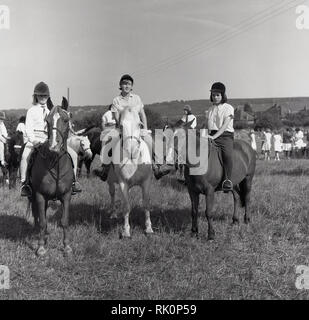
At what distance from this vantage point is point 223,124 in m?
8.22

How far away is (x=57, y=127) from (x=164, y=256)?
8.98ft

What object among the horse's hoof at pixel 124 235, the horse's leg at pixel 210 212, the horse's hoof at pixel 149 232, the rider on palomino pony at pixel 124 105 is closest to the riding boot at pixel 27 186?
the rider on palomino pony at pixel 124 105

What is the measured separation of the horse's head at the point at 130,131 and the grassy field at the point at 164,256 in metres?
1.69

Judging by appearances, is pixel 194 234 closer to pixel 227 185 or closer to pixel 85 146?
pixel 227 185

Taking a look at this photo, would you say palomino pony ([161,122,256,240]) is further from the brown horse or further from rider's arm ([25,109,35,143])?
rider's arm ([25,109,35,143])

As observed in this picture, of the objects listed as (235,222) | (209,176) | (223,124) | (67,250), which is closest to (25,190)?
(67,250)

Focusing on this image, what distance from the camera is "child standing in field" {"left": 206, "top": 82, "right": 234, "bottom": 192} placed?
26.7 feet

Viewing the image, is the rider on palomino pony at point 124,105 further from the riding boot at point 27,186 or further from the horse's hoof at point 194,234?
the horse's hoof at point 194,234

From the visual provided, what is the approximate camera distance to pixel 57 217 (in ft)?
31.9

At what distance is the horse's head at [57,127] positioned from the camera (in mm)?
6496

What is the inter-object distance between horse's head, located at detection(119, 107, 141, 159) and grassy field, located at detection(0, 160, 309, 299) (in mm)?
Result: 1687

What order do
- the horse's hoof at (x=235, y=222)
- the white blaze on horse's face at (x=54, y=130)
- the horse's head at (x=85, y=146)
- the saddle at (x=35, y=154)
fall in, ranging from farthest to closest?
the horse's head at (x=85, y=146), the horse's hoof at (x=235, y=222), the saddle at (x=35, y=154), the white blaze on horse's face at (x=54, y=130)

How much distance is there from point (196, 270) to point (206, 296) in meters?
0.96

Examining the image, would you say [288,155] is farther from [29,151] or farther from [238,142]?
[29,151]
